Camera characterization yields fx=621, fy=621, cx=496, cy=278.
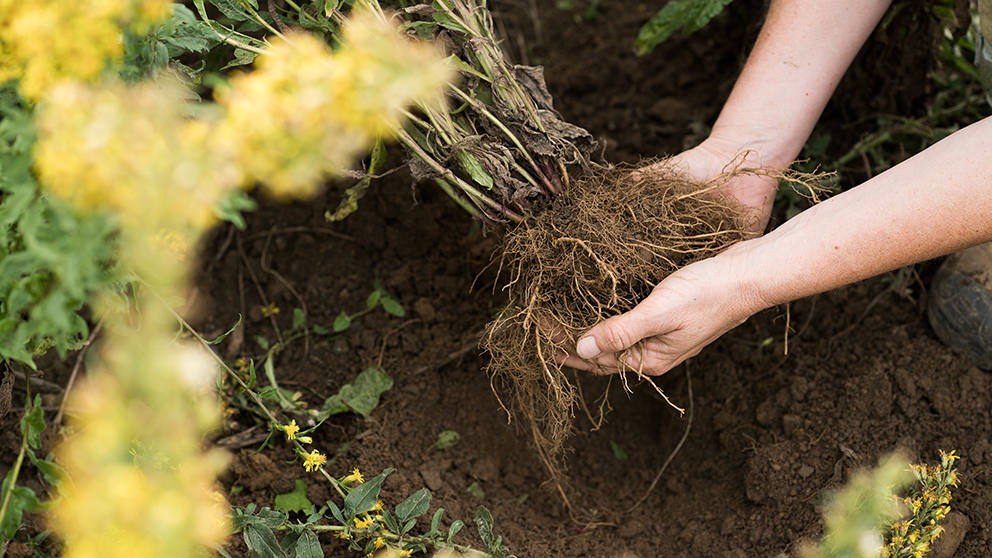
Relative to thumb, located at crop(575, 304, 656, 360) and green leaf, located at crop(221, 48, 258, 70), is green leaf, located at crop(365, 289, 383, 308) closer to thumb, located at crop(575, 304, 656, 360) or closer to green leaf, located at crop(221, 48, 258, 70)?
thumb, located at crop(575, 304, 656, 360)

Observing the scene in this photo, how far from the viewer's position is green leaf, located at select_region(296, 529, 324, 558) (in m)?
1.23

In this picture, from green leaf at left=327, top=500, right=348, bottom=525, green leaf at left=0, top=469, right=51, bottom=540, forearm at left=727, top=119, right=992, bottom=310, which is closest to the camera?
Answer: green leaf at left=0, top=469, right=51, bottom=540

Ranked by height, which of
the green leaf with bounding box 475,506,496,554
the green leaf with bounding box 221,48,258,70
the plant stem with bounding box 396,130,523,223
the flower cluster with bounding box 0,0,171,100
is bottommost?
the green leaf with bounding box 475,506,496,554

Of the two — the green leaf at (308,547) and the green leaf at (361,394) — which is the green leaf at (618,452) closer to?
the green leaf at (361,394)

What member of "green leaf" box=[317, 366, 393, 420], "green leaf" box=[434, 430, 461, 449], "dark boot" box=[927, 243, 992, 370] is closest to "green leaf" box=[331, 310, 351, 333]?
"green leaf" box=[317, 366, 393, 420]

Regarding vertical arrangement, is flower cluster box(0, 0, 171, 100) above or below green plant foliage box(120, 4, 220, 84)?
above

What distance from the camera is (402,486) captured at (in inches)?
58.9

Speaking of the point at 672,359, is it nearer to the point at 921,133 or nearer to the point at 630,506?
the point at 630,506

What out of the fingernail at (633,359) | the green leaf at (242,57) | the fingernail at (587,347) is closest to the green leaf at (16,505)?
the green leaf at (242,57)

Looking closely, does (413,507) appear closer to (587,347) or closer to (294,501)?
(294,501)

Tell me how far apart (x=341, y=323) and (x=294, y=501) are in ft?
1.87

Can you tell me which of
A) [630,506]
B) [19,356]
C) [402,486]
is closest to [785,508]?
[630,506]

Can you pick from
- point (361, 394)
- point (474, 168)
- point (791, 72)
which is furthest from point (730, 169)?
point (361, 394)

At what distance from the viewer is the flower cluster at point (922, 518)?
4.08 ft
